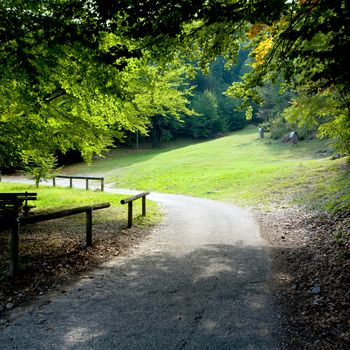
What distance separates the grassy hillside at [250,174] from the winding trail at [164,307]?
6.83 m

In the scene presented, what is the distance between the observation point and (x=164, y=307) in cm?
549

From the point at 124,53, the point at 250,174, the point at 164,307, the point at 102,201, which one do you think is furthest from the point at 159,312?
the point at 250,174

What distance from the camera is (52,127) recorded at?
36.8ft

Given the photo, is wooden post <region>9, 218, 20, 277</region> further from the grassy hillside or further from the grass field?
the grassy hillside

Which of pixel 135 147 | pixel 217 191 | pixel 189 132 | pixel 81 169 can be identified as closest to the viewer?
pixel 217 191

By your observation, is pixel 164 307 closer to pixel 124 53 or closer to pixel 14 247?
pixel 14 247

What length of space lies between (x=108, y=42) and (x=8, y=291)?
562 cm

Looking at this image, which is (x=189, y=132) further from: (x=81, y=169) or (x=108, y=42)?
(x=108, y=42)

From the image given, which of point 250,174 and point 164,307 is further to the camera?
point 250,174

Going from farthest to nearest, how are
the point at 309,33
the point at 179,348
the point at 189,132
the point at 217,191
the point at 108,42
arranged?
the point at 189,132
the point at 217,191
the point at 108,42
the point at 309,33
the point at 179,348

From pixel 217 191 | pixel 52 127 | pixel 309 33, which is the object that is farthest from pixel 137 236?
pixel 217 191

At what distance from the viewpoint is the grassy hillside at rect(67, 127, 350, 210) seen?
17891mm

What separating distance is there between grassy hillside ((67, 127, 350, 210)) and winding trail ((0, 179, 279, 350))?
6.83 m

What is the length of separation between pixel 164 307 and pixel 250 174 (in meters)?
24.1
